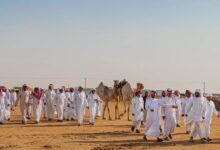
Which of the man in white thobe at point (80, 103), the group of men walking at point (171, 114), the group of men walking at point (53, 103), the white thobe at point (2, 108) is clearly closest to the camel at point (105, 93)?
the group of men walking at point (53, 103)

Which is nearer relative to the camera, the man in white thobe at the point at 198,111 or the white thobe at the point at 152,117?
the man in white thobe at the point at 198,111

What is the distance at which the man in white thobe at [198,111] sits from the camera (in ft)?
55.6

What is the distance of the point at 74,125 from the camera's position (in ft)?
78.2

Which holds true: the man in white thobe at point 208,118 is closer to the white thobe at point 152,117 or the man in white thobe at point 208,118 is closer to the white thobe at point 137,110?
the white thobe at point 152,117

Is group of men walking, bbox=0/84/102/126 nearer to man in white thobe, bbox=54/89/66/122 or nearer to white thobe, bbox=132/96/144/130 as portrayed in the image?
man in white thobe, bbox=54/89/66/122

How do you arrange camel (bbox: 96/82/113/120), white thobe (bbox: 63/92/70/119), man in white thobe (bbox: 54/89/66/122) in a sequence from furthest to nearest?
camel (bbox: 96/82/113/120)
white thobe (bbox: 63/92/70/119)
man in white thobe (bbox: 54/89/66/122)

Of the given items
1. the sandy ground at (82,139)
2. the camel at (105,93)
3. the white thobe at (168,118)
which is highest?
the camel at (105,93)

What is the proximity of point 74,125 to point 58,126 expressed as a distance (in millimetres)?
933

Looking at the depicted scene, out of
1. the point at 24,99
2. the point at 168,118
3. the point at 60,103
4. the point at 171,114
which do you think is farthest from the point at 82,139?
the point at 60,103

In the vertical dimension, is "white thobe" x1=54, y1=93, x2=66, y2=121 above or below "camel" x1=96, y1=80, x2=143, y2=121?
below

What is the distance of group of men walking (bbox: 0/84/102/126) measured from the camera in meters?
24.1

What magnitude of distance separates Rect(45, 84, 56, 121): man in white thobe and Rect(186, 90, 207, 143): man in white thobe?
11.1 m

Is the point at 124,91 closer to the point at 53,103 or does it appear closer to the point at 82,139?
the point at 53,103

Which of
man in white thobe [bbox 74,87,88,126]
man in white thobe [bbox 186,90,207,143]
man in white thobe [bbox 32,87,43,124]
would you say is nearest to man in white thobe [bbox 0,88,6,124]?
man in white thobe [bbox 32,87,43,124]
